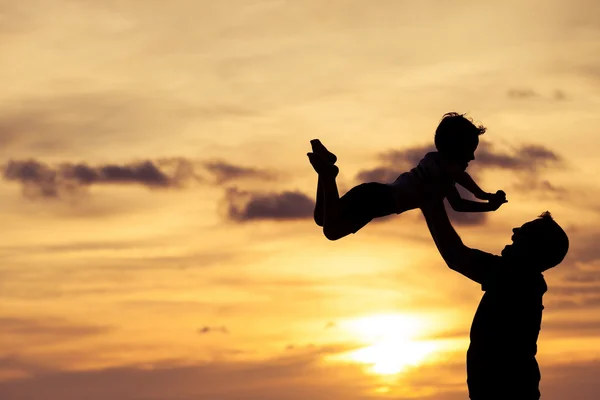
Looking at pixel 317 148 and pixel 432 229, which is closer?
pixel 432 229

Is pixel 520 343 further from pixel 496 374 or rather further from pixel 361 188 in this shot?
pixel 361 188

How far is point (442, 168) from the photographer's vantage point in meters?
13.7

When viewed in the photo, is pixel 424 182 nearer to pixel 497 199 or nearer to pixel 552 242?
pixel 497 199

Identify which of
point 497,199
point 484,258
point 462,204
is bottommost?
point 484,258

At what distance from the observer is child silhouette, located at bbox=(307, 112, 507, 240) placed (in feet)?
44.0

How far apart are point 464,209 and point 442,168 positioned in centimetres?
84

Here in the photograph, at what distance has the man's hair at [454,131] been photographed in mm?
13398

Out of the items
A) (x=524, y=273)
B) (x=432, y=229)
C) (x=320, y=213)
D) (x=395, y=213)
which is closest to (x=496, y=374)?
(x=524, y=273)

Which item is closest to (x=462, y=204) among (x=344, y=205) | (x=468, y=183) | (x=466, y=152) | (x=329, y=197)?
(x=468, y=183)

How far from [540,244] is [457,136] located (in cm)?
432

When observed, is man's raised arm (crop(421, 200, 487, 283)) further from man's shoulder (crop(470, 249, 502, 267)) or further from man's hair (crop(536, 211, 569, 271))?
man's hair (crop(536, 211, 569, 271))

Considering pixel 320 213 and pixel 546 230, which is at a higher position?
pixel 320 213

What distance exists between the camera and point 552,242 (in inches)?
369

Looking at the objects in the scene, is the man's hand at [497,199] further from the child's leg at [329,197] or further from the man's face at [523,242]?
the man's face at [523,242]
